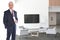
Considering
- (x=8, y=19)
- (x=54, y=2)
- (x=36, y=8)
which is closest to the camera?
(x=8, y=19)

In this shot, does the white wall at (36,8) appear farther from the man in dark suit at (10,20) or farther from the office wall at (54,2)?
the man in dark suit at (10,20)

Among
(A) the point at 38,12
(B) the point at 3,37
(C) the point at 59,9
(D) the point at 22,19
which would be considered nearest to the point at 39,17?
(A) the point at 38,12

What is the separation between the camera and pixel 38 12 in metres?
2.65

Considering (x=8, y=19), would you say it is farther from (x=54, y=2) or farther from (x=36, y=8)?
(x=54, y=2)

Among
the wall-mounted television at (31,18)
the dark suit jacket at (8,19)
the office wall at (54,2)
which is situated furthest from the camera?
the office wall at (54,2)

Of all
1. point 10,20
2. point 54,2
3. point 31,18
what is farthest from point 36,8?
point 10,20

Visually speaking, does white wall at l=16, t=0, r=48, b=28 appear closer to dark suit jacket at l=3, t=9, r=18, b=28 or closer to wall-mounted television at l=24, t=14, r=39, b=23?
wall-mounted television at l=24, t=14, r=39, b=23

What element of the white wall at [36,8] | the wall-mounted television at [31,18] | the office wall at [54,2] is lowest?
the wall-mounted television at [31,18]

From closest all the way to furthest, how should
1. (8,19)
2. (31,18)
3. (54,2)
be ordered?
(8,19), (31,18), (54,2)

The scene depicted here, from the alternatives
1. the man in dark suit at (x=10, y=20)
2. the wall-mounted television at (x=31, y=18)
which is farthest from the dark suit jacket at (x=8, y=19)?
the wall-mounted television at (x=31, y=18)

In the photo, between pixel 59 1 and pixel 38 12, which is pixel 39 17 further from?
pixel 59 1

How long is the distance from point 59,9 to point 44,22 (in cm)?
63

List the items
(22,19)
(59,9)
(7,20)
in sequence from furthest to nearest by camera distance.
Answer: (59,9) → (22,19) → (7,20)

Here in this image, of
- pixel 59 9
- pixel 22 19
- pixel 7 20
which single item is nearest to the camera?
pixel 7 20
